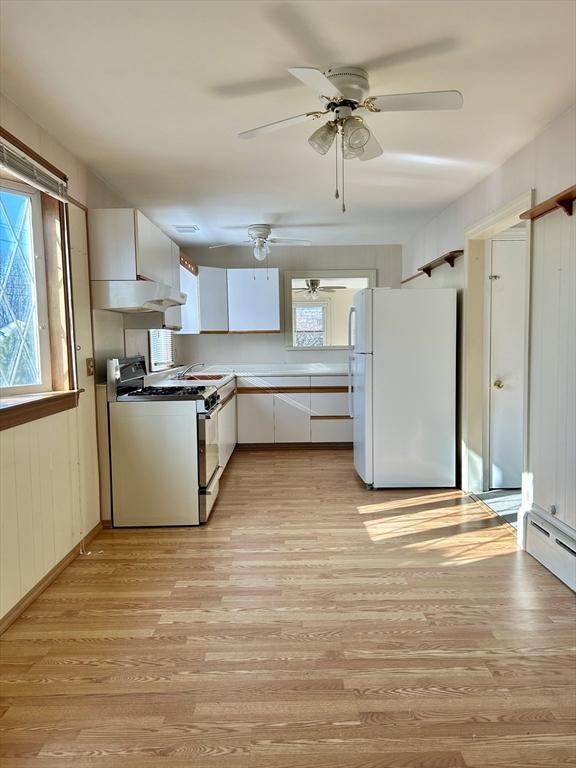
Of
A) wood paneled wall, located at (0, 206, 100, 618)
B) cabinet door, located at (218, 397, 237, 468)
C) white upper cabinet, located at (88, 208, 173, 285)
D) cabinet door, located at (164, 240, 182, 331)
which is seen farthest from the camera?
cabinet door, located at (218, 397, 237, 468)

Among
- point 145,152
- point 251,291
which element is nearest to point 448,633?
point 145,152

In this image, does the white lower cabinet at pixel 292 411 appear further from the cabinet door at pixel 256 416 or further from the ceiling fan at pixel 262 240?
the ceiling fan at pixel 262 240

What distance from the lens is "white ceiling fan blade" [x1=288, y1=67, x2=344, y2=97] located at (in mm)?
1737

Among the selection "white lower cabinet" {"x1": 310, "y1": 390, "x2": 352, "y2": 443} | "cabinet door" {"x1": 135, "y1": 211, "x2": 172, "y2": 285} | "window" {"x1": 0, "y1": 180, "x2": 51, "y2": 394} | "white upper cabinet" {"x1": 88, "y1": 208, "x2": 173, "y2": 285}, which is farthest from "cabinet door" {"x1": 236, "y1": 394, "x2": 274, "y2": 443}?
"window" {"x1": 0, "y1": 180, "x2": 51, "y2": 394}

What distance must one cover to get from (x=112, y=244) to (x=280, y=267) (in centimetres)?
309

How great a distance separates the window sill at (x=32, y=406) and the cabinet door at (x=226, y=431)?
1598 mm

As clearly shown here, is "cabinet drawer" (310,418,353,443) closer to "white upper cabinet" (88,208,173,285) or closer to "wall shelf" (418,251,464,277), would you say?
"wall shelf" (418,251,464,277)

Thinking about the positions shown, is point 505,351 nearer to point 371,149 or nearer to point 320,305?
point 371,149

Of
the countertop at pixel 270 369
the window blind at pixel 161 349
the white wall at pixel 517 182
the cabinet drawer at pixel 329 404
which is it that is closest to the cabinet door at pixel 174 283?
the window blind at pixel 161 349

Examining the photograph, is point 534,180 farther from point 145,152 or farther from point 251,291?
point 251,291

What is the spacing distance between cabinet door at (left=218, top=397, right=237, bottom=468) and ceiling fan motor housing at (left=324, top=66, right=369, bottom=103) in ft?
9.09

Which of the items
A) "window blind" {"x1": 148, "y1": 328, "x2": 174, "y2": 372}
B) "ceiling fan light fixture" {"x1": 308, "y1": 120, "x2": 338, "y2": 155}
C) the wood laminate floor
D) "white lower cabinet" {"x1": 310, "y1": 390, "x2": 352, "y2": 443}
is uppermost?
"ceiling fan light fixture" {"x1": 308, "y1": 120, "x2": 338, "y2": 155}

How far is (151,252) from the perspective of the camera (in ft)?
11.7

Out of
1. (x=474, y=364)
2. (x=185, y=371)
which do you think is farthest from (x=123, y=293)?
(x=474, y=364)
